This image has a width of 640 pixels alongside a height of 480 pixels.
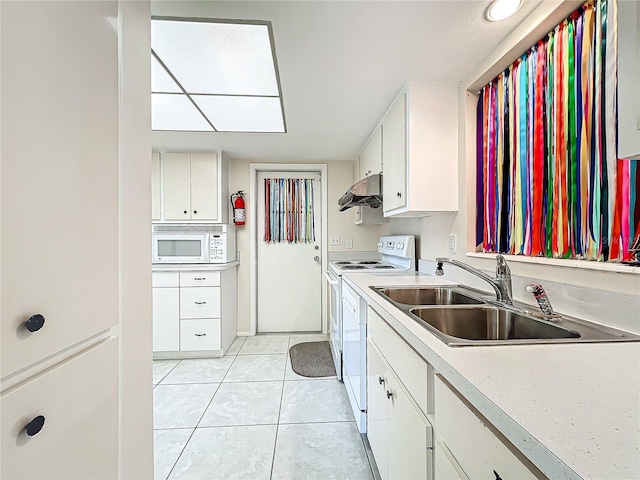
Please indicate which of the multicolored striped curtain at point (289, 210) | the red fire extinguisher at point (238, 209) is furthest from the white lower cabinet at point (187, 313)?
the multicolored striped curtain at point (289, 210)

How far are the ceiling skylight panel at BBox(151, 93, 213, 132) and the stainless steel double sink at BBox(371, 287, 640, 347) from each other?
1.82 metres

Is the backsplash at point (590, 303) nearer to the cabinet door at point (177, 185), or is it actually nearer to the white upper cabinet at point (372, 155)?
the white upper cabinet at point (372, 155)

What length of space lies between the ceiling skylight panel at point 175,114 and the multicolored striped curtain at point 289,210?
125 cm

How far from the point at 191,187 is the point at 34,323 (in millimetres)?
2860

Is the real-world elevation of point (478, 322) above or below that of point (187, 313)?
above

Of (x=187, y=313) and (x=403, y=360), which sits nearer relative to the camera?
(x=403, y=360)

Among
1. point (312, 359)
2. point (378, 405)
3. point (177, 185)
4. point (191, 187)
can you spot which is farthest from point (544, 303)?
point (177, 185)

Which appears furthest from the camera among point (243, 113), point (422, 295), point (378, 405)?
point (243, 113)

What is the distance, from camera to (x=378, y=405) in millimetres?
1360

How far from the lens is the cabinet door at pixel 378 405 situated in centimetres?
125

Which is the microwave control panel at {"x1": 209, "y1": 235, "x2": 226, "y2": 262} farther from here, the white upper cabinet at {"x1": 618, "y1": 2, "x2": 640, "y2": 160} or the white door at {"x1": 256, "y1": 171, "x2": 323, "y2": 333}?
the white upper cabinet at {"x1": 618, "y1": 2, "x2": 640, "y2": 160}

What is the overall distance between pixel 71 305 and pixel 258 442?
1.54 meters

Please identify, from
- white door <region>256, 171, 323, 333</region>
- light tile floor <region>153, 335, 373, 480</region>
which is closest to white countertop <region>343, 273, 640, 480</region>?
light tile floor <region>153, 335, 373, 480</region>

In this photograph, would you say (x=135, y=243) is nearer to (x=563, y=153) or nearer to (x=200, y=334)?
(x=563, y=153)
